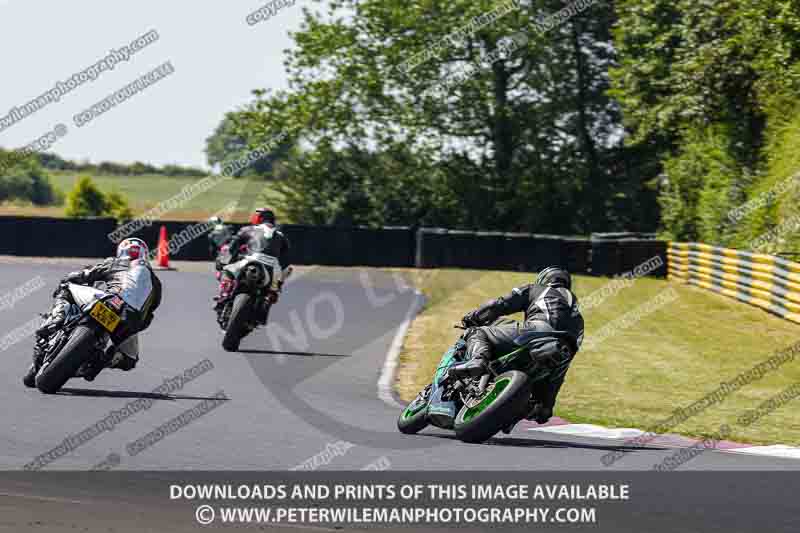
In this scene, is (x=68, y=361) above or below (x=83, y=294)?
below

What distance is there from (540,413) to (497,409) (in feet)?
2.63

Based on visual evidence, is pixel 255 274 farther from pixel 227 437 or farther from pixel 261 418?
pixel 227 437

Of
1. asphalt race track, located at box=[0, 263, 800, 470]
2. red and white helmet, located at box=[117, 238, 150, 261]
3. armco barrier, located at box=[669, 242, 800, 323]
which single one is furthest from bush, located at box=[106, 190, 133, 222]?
red and white helmet, located at box=[117, 238, 150, 261]

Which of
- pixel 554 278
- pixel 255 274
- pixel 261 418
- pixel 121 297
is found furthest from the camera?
pixel 255 274

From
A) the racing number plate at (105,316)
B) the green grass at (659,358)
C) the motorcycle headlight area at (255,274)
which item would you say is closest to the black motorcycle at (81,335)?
the racing number plate at (105,316)

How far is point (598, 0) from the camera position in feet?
141

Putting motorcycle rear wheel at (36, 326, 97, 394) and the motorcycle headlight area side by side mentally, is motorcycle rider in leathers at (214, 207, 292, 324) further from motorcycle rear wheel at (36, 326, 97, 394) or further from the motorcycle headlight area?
motorcycle rear wheel at (36, 326, 97, 394)

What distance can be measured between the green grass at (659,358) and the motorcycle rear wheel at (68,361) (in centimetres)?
358

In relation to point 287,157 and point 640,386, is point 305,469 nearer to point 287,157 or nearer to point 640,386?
point 640,386

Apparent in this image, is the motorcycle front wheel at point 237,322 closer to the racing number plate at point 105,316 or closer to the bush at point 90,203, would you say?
the racing number plate at point 105,316

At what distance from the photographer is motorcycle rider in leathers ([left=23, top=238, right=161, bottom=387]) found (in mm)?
11633

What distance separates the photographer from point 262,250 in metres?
16.2

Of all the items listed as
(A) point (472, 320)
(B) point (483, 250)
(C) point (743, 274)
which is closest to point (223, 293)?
(A) point (472, 320)

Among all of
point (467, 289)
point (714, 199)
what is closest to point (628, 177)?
point (714, 199)
